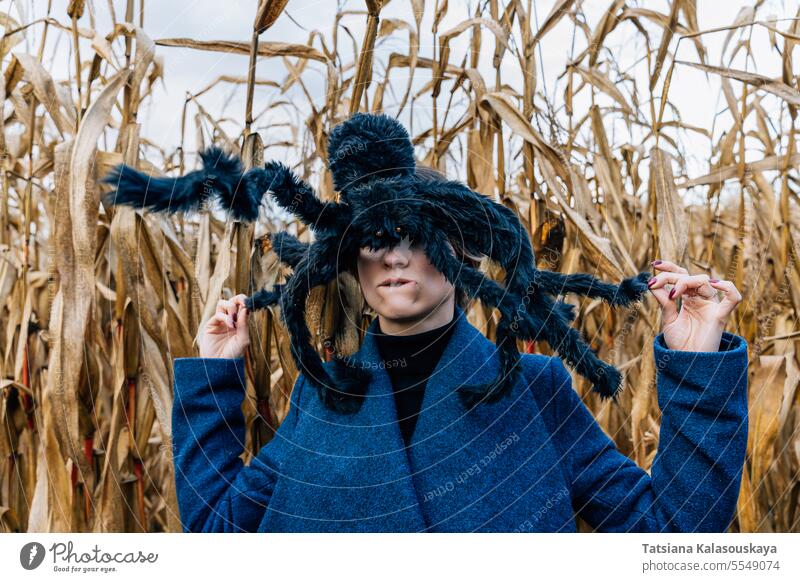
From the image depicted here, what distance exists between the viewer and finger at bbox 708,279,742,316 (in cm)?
67

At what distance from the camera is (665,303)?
27.6 inches

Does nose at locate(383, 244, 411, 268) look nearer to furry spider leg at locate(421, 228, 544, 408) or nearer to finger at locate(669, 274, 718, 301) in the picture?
furry spider leg at locate(421, 228, 544, 408)

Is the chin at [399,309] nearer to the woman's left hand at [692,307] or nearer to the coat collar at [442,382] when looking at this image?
the coat collar at [442,382]

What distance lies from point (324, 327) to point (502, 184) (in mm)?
325

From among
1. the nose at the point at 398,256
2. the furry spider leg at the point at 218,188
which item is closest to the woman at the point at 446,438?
the nose at the point at 398,256

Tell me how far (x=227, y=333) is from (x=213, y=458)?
0.15 meters

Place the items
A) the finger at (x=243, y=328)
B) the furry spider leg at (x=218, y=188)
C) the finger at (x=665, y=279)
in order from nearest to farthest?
1. the furry spider leg at (x=218, y=188)
2. the finger at (x=665, y=279)
3. the finger at (x=243, y=328)

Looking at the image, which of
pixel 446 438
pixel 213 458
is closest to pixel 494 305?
pixel 446 438

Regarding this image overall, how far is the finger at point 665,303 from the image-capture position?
696 mm

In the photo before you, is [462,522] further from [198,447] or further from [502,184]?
[502,184]

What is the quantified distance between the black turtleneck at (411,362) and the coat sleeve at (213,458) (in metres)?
0.15
